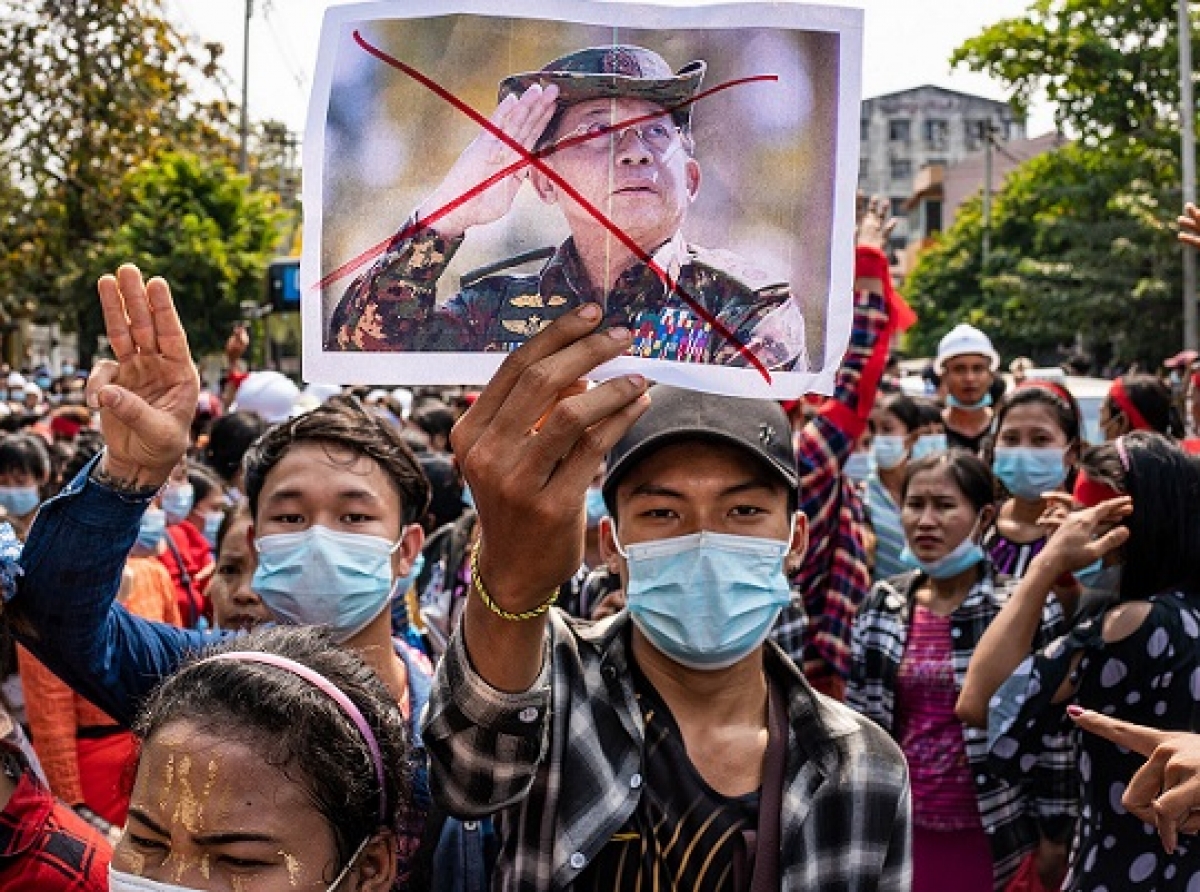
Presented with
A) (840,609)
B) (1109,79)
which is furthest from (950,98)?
(840,609)

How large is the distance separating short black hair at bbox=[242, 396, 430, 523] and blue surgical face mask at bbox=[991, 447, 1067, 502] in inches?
122

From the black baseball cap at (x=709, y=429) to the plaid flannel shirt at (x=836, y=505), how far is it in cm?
63

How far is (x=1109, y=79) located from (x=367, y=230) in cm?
2838

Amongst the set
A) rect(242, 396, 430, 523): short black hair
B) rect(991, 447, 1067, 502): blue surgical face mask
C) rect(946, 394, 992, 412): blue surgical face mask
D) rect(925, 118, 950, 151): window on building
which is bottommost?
rect(991, 447, 1067, 502): blue surgical face mask

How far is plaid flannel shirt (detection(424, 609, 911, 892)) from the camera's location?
89.8 inches

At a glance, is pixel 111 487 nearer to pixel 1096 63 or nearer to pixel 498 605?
pixel 498 605

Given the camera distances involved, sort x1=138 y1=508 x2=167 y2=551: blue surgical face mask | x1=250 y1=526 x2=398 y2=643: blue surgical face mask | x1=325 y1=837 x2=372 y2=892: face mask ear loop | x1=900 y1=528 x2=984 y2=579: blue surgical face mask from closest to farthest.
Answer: x1=325 y1=837 x2=372 y2=892: face mask ear loop, x1=250 y1=526 x2=398 y2=643: blue surgical face mask, x1=900 y1=528 x2=984 y2=579: blue surgical face mask, x1=138 y1=508 x2=167 y2=551: blue surgical face mask

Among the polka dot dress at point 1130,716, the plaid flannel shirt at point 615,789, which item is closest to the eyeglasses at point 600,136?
the plaid flannel shirt at point 615,789

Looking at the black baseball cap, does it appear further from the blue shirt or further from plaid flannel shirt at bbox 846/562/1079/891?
the blue shirt

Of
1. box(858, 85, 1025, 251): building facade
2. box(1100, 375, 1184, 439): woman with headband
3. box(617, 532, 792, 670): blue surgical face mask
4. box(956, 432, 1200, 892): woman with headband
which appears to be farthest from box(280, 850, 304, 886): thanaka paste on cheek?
box(858, 85, 1025, 251): building facade

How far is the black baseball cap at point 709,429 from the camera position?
101 inches

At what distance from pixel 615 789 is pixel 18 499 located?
4787 millimetres

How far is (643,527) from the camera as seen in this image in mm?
2645

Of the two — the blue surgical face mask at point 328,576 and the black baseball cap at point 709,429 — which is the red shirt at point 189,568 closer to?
the blue surgical face mask at point 328,576
